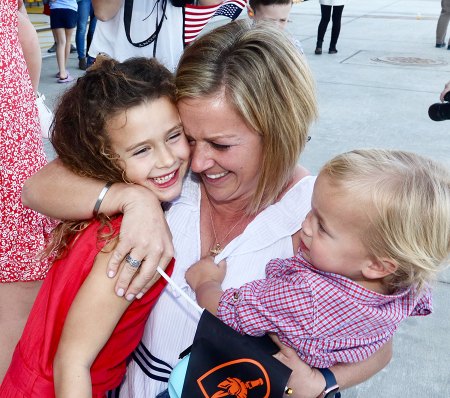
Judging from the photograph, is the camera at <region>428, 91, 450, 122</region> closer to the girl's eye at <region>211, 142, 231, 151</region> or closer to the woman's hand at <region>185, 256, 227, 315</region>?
the girl's eye at <region>211, 142, 231, 151</region>

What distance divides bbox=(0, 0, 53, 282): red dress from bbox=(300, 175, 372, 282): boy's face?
39.9 inches

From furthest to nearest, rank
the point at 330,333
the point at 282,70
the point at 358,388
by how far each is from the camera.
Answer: the point at 358,388, the point at 282,70, the point at 330,333

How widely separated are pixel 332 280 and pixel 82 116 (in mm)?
783

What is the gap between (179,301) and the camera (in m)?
1.72

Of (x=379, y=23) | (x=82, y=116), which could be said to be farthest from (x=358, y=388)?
(x=379, y=23)

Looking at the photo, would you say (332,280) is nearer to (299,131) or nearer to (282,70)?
(299,131)

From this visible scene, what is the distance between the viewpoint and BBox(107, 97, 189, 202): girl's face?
1.58 m

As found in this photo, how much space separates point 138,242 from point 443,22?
444 inches

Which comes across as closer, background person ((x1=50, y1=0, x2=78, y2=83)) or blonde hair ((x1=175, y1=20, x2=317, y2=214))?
blonde hair ((x1=175, y1=20, x2=317, y2=214))

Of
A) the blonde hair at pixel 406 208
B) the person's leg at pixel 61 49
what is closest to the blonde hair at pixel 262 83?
the blonde hair at pixel 406 208

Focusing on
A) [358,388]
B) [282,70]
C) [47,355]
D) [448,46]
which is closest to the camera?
[47,355]

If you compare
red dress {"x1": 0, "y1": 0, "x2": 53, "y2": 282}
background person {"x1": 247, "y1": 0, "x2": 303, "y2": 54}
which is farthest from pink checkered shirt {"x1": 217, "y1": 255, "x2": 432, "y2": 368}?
background person {"x1": 247, "y1": 0, "x2": 303, "y2": 54}

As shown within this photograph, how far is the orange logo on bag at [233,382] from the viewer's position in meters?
1.33

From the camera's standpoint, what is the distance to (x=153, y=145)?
1635 mm
